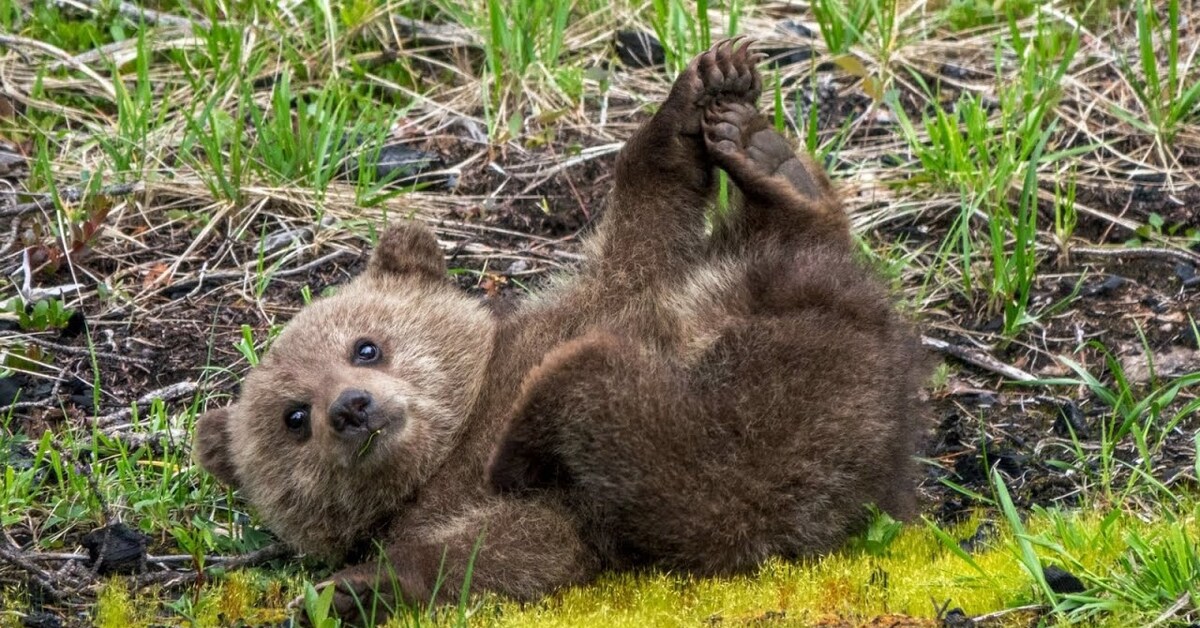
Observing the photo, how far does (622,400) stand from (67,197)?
4160mm

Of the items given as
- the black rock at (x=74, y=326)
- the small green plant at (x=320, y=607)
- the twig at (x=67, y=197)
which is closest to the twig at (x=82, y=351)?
the black rock at (x=74, y=326)

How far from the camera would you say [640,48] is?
876cm

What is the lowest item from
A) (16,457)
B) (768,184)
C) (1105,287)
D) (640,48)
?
(1105,287)

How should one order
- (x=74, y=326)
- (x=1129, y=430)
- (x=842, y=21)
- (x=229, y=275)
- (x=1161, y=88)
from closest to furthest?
(x=1129, y=430)
(x=74, y=326)
(x=229, y=275)
(x=1161, y=88)
(x=842, y=21)

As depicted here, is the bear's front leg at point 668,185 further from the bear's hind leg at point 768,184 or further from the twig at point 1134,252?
the twig at point 1134,252

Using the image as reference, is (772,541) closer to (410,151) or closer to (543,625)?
(543,625)

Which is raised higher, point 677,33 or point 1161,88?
point 677,33

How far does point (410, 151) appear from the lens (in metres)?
8.20

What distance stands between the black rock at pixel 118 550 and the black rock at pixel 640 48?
459 centimetres

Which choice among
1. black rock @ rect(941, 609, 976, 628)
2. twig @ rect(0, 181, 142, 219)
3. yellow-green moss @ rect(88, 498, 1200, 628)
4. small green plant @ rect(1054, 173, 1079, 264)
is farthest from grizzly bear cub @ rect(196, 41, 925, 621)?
twig @ rect(0, 181, 142, 219)

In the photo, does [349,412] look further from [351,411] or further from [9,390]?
[9,390]

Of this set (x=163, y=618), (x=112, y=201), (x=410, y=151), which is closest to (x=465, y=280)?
(x=410, y=151)

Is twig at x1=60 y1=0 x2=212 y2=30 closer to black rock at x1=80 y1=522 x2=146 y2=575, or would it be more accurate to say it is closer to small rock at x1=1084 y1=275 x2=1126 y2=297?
black rock at x1=80 y1=522 x2=146 y2=575

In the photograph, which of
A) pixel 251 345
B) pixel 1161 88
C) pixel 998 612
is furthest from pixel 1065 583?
pixel 1161 88
